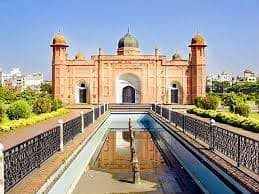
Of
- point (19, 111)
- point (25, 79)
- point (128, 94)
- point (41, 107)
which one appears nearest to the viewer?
point (19, 111)

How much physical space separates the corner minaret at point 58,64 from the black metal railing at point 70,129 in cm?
2348

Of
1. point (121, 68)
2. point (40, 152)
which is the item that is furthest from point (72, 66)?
point (40, 152)

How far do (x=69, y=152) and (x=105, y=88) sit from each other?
2815cm

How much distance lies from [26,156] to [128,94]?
3214 centimetres

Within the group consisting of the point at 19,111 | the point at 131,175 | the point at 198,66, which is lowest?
the point at 131,175

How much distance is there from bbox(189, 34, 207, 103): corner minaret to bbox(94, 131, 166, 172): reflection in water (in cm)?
2069

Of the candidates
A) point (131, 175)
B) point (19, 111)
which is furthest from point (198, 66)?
point (131, 175)

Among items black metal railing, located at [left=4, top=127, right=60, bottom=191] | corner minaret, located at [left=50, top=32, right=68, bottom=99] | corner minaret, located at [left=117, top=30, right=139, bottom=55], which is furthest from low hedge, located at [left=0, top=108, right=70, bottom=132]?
corner minaret, located at [left=117, top=30, right=139, bottom=55]

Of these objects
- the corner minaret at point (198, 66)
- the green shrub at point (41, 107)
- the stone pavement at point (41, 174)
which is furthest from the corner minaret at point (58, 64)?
the stone pavement at point (41, 174)

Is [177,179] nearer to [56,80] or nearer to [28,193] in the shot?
[28,193]

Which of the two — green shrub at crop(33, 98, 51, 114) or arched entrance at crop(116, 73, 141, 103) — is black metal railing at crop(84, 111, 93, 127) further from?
arched entrance at crop(116, 73, 141, 103)

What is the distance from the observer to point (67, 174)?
7.30m

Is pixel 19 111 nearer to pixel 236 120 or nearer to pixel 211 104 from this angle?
pixel 236 120

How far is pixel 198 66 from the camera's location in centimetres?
3538
